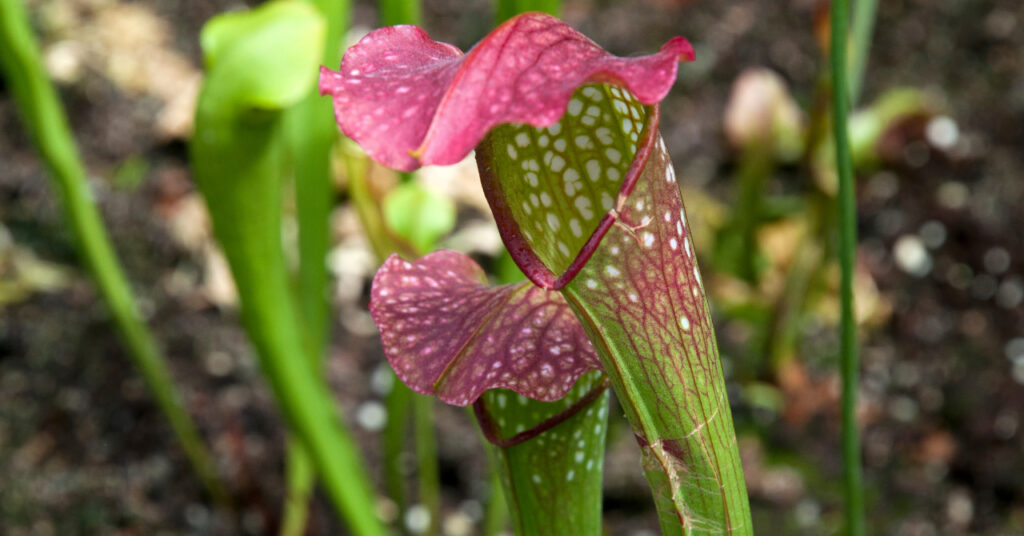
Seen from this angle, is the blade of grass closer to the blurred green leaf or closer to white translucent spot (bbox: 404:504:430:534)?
the blurred green leaf

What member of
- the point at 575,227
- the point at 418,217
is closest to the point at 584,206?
the point at 575,227

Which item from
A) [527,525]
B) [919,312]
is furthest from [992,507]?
[527,525]

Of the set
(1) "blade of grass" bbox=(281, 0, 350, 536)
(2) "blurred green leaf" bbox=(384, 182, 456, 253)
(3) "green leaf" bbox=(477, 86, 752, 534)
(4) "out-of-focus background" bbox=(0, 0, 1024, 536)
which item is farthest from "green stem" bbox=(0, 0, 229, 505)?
(3) "green leaf" bbox=(477, 86, 752, 534)

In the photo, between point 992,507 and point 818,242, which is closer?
point 992,507

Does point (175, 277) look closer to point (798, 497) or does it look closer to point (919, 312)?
point (798, 497)

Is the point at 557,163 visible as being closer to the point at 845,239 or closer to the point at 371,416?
the point at 845,239

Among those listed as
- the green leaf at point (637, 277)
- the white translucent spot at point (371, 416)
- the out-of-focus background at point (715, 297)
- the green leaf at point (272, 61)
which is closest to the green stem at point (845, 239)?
the green leaf at point (637, 277)
